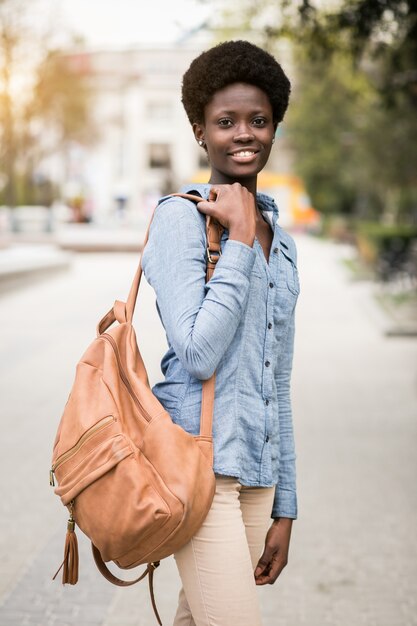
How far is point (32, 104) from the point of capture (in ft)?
109

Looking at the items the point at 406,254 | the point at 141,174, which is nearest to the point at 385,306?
the point at 406,254

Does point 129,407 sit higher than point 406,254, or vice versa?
point 129,407

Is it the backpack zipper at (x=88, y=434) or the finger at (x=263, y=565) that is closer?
the backpack zipper at (x=88, y=434)

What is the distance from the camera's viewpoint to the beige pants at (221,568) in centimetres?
197

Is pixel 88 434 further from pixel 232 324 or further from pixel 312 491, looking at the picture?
pixel 312 491

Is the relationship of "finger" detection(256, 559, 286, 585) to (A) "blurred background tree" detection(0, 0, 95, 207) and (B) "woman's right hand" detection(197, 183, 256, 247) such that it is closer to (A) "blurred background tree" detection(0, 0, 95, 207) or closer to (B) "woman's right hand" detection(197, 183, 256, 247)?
(B) "woman's right hand" detection(197, 183, 256, 247)

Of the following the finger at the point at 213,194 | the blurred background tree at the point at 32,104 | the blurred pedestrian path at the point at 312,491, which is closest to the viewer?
the finger at the point at 213,194

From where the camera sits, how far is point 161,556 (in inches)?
77.4

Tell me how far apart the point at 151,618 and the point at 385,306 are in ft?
42.7

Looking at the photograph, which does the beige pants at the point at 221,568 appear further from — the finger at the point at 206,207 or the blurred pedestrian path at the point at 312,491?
the blurred pedestrian path at the point at 312,491

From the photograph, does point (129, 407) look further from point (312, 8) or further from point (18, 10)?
point (18, 10)

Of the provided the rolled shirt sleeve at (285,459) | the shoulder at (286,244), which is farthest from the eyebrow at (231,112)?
the rolled shirt sleeve at (285,459)

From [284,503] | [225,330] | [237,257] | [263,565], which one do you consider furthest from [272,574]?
[237,257]

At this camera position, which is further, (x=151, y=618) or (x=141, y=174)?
(x=141, y=174)
